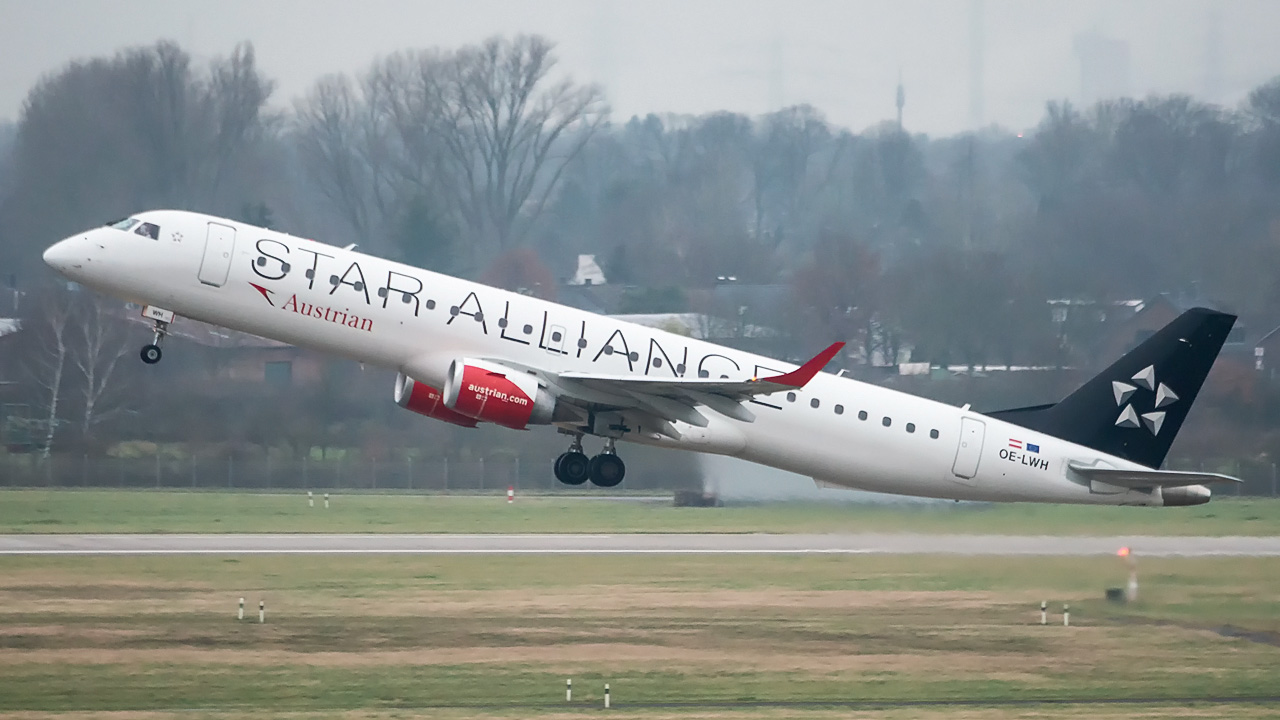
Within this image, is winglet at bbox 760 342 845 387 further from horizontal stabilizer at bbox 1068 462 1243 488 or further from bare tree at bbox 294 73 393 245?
bare tree at bbox 294 73 393 245

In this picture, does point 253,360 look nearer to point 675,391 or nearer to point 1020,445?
point 675,391

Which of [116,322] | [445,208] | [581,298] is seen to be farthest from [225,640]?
[445,208]

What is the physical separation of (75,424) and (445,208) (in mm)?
24626

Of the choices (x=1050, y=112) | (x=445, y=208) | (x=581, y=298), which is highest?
(x=1050, y=112)

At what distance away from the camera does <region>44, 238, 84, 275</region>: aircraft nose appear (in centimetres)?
2759

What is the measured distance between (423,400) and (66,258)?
268 inches

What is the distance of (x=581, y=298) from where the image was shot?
69438mm

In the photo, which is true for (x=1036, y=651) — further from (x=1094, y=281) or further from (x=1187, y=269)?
(x=1187, y=269)

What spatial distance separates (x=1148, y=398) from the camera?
31.6m

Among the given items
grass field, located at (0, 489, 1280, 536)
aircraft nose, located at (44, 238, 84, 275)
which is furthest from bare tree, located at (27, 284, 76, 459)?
aircraft nose, located at (44, 238, 84, 275)

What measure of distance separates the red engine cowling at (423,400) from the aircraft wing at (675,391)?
2266 mm

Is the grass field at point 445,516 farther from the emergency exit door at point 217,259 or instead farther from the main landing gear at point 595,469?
the emergency exit door at point 217,259

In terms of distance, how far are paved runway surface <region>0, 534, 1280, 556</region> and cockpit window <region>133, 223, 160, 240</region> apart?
11396 mm

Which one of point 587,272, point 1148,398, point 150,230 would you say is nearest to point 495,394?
point 150,230
